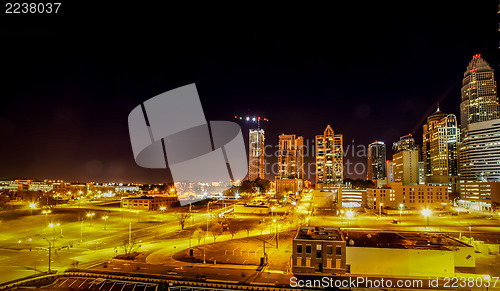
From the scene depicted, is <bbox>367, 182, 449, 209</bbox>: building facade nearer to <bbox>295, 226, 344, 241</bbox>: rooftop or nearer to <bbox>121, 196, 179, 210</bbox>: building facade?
<bbox>295, 226, 344, 241</bbox>: rooftop

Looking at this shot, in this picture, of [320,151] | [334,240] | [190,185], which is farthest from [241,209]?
[190,185]

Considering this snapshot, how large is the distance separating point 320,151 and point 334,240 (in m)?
74.3

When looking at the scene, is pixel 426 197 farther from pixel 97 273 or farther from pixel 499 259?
pixel 97 273

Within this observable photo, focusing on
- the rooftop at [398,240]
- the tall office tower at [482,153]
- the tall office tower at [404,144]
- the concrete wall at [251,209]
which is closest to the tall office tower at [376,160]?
the tall office tower at [404,144]

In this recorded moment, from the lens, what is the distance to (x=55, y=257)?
1667 centimetres

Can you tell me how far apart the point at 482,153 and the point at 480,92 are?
21.9m

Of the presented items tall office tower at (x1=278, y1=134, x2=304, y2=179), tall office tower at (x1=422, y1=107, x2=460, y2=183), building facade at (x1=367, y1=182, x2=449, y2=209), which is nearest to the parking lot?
building facade at (x1=367, y1=182, x2=449, y2=209)

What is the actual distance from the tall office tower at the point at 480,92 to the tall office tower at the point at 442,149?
13.9ft

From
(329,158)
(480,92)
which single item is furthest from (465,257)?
(480,92)

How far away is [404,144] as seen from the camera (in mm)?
110562

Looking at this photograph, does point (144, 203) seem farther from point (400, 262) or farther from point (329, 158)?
point (329, 158)

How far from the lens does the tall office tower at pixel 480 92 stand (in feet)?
238

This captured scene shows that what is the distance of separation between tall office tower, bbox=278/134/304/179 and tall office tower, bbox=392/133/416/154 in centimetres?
3793

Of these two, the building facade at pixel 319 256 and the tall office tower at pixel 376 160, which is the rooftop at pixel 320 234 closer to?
the building facade at pixel 319 256
